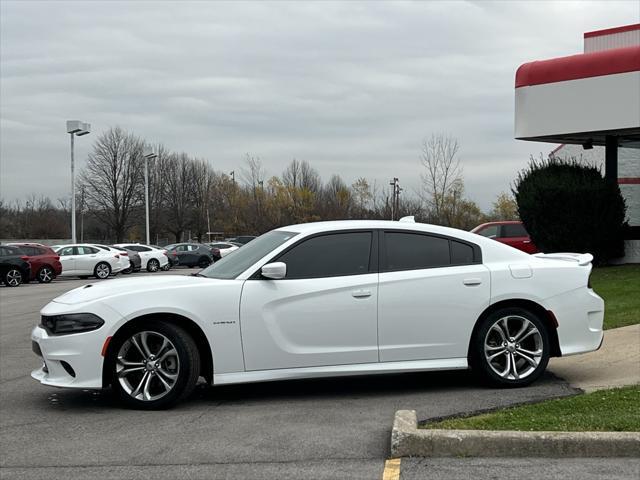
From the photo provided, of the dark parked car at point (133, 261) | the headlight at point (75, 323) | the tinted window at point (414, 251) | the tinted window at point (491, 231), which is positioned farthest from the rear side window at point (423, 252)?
the dark parked car at point (133, 261)

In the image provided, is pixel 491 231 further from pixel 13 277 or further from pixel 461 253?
pixel 461 253

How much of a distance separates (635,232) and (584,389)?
47.4ft

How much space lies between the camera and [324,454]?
5.11 meters

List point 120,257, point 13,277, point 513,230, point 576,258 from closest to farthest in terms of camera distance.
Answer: point 576,258, point 513,230, point 13,277, point 120,257

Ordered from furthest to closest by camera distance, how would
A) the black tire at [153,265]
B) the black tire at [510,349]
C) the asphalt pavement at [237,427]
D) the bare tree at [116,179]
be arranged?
the bare tree at [116,179] < the black tire at [153,265] < the black tire at [510,349] < the asphalt pavement at [237,427]

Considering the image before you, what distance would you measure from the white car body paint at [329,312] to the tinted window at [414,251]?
8cm

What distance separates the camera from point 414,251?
707cm

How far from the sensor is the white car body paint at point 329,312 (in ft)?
20.9

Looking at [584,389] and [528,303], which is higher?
[528,303]

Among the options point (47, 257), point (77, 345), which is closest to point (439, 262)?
point (77, 345)

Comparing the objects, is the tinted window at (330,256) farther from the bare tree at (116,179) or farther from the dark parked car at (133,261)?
the bare tree at (116,179)

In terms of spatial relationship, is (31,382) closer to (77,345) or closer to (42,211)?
(77,345)

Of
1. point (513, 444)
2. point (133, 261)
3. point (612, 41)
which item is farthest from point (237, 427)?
point (133, 261)

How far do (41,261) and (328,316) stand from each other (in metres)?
23.4
